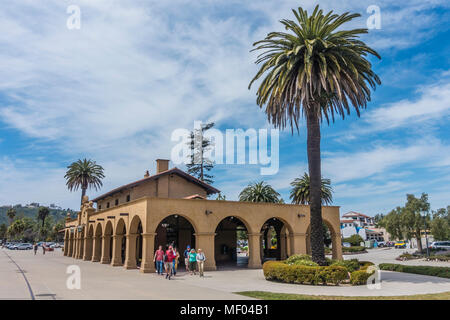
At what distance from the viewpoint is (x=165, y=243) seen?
32.0m

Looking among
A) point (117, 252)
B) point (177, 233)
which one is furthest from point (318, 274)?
point (117, 252)

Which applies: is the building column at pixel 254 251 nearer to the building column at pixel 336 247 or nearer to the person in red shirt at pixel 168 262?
the building column at pixel 336 247

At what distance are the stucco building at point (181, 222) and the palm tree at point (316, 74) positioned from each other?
8.04 metres

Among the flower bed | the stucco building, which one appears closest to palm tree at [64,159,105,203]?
the stucco building

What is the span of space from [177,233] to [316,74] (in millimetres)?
19500

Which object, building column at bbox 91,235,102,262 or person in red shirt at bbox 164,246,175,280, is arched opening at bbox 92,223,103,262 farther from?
person in red shirt at bbox 164,246,175,280

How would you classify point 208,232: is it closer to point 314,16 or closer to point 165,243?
point 165,243

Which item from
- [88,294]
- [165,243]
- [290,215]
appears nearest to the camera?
[88,294]

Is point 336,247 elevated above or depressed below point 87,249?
above

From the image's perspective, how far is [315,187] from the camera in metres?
20.4

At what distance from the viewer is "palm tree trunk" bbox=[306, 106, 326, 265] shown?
19.8m

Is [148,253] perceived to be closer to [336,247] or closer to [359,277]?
[359,277]
